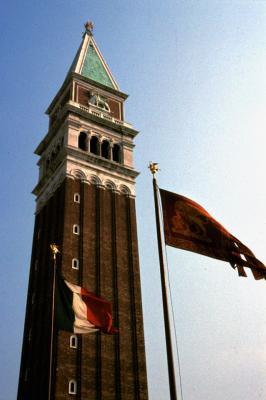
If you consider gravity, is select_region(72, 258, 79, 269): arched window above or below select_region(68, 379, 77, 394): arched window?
above

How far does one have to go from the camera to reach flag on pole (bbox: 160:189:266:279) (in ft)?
58.4

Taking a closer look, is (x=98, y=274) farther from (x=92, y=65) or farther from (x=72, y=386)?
(x=92, y=65)

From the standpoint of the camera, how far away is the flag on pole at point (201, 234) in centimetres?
1781

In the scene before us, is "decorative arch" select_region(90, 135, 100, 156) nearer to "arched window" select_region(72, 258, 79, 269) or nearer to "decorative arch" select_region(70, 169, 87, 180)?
"decorative arch" select_region(70, 169, 87, 180)

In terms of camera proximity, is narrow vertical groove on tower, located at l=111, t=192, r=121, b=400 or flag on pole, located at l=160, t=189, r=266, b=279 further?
narrow vertical groove on tower, located at l=111, t=192, r=121, b=400

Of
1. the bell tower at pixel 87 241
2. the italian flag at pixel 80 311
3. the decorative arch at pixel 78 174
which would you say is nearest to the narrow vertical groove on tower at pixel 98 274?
the bell tower at pixel 87 241

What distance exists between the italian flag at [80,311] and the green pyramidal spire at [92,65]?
39406 mm

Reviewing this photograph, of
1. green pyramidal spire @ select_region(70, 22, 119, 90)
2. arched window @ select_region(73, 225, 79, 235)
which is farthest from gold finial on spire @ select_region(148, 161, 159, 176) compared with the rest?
green pyramidal spire @ select_region(70, 22, 119, 90)

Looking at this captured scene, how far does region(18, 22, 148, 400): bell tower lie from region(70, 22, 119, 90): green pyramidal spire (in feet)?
0.72

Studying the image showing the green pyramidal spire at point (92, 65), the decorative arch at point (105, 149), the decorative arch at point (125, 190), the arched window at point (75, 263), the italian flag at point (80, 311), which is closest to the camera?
the italian flag at point (80, 311)

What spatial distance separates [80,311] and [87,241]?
20534 mm

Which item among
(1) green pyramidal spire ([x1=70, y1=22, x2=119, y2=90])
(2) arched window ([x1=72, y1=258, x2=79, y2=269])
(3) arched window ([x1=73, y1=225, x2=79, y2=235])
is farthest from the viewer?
(1) green pyramidal spire ([x1=70, y1=22, x2=119, y2=90])

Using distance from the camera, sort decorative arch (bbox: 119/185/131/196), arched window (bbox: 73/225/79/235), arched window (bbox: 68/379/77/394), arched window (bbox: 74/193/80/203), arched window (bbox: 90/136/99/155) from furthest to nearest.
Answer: arched window (bbox: 90/136/99/155), decorative arch (bbox: 119/185/131/196), arched window (bbox: 74/193/80/203), arched window (bbox: 73/225/79/235), arched window (bbox: 68/379/77/394)

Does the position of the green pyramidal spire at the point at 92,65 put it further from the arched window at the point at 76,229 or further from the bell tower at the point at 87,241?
the arched window at the point at 76,229
